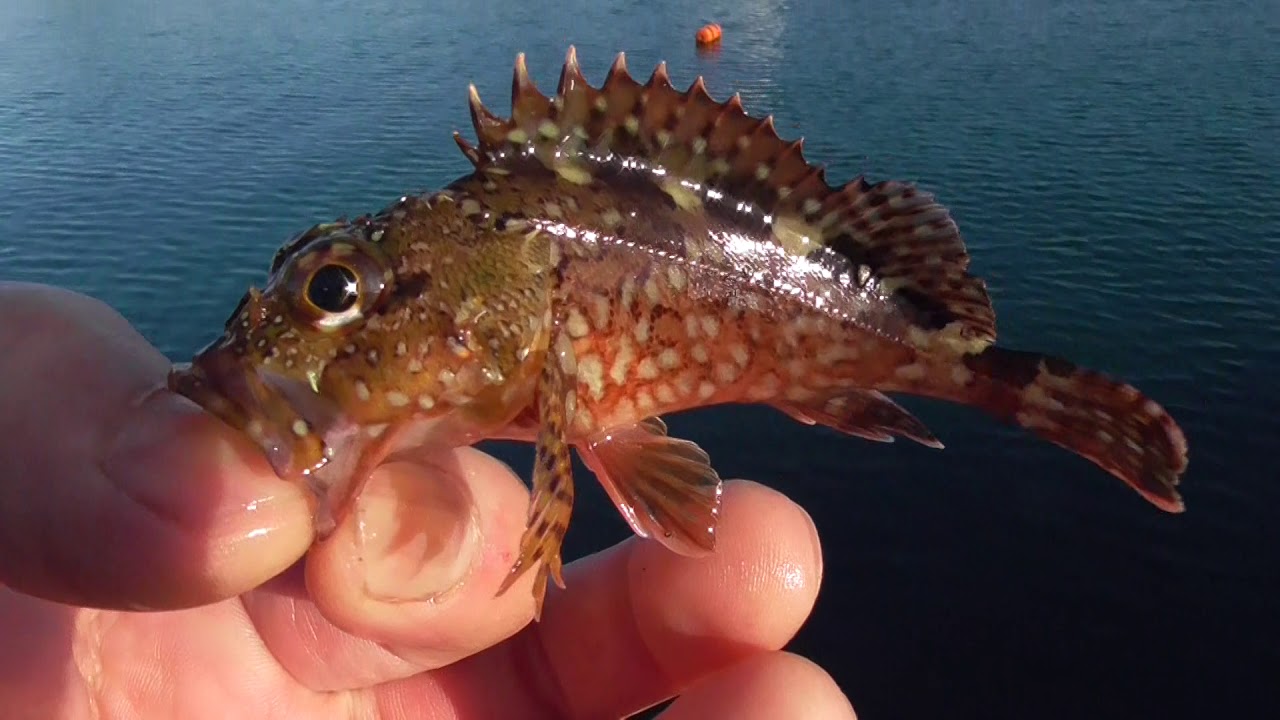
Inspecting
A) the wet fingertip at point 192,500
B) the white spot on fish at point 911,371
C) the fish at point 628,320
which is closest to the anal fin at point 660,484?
the fish at point 628,320

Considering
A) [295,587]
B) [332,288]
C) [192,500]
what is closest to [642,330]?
[332,288]

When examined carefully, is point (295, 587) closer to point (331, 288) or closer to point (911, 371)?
point (331, 288)

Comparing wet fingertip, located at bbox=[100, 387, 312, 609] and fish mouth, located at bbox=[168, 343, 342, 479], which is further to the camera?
fish mouth, located at bbox=[168, 343, 342, 479]

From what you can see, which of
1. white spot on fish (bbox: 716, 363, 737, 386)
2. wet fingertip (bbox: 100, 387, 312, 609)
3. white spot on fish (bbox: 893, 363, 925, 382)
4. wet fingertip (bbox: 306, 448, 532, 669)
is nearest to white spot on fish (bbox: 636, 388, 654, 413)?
white spot on fish (bbox: 716, 363, 737, 386)

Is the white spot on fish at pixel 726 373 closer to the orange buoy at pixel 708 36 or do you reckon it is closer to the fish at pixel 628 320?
the fish at pixel 628 320

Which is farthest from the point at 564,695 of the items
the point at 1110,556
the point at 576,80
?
the point at 1110,556

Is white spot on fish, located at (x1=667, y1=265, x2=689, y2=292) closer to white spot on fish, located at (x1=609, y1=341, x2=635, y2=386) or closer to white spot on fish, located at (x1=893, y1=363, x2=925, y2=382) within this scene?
white spot on fish, located at (x1=609, y1=341, x2=635, y2=386)
